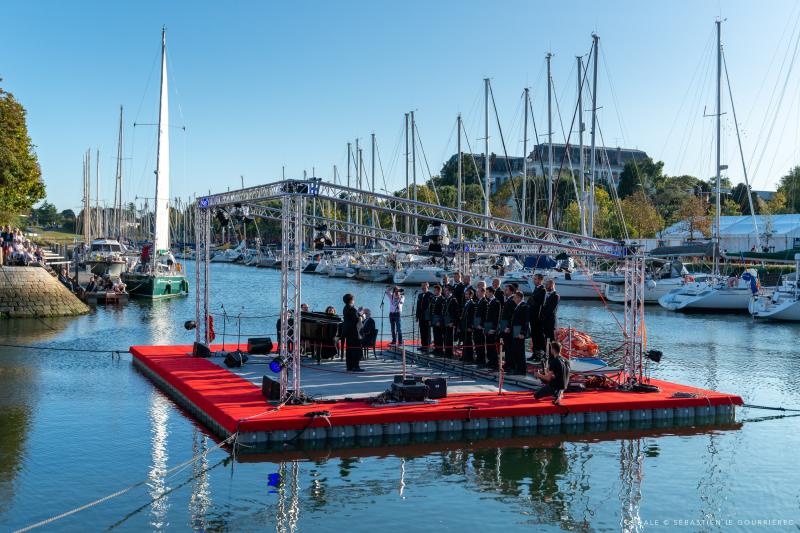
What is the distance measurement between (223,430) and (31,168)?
35.4 m

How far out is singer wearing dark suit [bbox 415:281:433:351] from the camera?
22.1m

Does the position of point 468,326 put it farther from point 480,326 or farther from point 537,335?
point 537,335

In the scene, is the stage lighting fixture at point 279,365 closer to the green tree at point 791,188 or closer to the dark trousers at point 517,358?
the dark trousers at point 517,358

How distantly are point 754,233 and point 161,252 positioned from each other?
4609cm

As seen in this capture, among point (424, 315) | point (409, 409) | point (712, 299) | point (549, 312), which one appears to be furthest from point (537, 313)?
point (712, 299)

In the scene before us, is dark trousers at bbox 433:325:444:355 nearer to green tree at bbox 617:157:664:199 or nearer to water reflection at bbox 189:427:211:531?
water reflection at bbox 189:427:211:531

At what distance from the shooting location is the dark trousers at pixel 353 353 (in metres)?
19.1

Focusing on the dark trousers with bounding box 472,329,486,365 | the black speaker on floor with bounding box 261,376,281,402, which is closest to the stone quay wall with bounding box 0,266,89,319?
the dark trousers with bounding box 472,329,486,365

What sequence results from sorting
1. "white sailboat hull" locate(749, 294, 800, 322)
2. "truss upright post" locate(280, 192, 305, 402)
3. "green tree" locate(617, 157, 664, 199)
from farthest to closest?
"green tree" locate(617, 157, 664, 199), "white sailboat hull" locate(749, 294, 800, 322), "truss upright post" locate(280, 192, 305, 402)

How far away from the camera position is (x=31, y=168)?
4519cm

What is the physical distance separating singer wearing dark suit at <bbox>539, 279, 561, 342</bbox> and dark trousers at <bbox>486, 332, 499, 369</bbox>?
5.08 feet

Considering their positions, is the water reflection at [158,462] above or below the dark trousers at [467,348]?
below

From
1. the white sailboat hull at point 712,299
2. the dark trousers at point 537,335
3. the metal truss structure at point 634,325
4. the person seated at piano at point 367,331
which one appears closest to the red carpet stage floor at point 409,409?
the metal truss structure at point 634,325

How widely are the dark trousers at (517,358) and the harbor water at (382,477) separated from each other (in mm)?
2942
